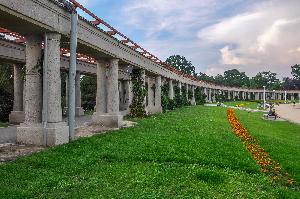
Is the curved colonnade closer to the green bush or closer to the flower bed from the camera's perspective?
the green bush

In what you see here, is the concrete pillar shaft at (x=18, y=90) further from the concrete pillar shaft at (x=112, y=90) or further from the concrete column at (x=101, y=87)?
the concrete pillar shaft at (x=112, y=90)

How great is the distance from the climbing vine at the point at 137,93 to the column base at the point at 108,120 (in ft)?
27.5

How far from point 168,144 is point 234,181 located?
5075 mm

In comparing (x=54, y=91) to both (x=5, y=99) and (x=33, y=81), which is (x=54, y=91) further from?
(x=5, y=99)

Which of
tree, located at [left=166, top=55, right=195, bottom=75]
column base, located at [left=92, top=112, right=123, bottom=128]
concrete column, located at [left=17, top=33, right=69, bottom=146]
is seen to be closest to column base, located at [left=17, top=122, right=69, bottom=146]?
concrete column, located at [left=17, top=33, right=69, bottom=146]

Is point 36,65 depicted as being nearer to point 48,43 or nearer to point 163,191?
point 48,43

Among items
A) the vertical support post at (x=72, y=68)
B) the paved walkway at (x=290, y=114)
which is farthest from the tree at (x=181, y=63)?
the vertical support post at (x=72, y=68)

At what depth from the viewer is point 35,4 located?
1347 centimetres

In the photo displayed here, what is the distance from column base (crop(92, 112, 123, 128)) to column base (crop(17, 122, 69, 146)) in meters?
8.76

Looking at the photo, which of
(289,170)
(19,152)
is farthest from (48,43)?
(289,170)

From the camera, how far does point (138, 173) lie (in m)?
9.97

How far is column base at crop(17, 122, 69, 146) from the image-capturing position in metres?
14.6

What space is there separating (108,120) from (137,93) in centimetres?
895

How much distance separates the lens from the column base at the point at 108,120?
23891 mm
